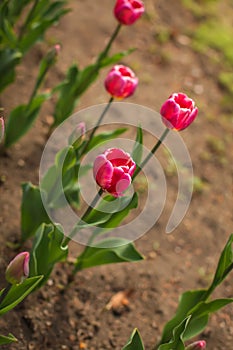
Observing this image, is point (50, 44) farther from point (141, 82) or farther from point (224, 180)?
point (224, 180)

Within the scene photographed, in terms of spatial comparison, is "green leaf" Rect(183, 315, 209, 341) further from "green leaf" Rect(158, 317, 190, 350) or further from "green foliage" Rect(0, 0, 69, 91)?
"green foliage" Rect(0, 0, 69, 91)

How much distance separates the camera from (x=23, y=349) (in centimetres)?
206

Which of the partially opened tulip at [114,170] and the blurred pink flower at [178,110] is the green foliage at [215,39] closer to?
the blurred pink flower at [178,110]

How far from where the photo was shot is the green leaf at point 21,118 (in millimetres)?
2518

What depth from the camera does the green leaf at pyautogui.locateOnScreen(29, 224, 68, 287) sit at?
76.3 inches

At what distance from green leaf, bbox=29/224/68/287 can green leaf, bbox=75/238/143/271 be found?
0.59ft

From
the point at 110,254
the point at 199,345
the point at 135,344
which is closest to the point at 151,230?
the point at 110,254

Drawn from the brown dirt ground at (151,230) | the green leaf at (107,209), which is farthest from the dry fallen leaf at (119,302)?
the green leaf at (107,209)

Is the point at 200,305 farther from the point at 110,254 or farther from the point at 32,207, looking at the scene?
the point at 32,207

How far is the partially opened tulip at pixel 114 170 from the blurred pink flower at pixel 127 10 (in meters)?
0.80

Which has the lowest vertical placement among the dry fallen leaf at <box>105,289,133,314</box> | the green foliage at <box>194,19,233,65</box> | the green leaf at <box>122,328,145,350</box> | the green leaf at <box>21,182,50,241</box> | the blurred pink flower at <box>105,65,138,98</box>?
the dry fallen leaf at <box>105,289,133,314</box>

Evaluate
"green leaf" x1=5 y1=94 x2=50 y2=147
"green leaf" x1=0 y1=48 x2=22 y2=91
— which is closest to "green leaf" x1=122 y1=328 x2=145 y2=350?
"green leaf" x1=5 y1=94 x2=50 y2=147

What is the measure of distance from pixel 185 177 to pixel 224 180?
24 cm

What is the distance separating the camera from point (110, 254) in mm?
2117
